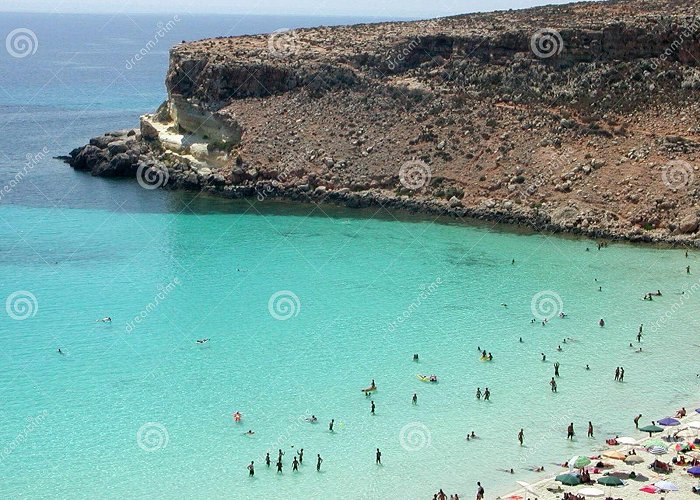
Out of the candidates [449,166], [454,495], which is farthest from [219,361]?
[449,166]

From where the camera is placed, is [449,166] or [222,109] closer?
[449,166]

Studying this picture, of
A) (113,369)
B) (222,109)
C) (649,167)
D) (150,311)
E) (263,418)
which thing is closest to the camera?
(263,418)

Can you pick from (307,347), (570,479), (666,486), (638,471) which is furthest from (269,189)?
(666,486)

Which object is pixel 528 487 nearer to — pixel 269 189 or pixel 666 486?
pixel 666 486

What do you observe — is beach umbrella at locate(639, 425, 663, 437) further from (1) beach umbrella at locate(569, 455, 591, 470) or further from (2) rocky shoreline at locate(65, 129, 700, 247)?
(2) rocky shoreline at locate(65, 129, 700, 247)

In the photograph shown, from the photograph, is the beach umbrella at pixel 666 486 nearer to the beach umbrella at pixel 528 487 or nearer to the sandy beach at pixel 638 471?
the sandy beach at pixel 638 471

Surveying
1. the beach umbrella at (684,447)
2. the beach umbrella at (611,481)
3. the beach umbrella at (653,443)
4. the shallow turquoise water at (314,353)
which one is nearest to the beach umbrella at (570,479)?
the beach umbrella at (611,481)

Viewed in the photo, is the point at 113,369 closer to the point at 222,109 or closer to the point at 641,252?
the point at 641,252
